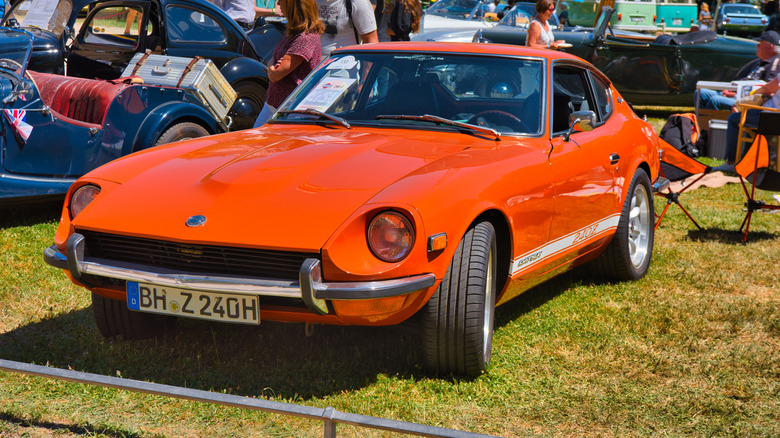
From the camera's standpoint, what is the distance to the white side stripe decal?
378 cm

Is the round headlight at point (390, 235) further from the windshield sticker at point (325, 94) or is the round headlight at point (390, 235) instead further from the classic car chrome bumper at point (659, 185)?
the classic car chrome bumper at point (659, 185)

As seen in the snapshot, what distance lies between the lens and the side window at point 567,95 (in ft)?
14.8

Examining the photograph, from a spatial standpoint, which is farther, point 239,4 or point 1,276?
point 239,4

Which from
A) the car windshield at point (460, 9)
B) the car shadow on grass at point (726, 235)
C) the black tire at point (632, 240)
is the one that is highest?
the car windshield at point (460, 9)

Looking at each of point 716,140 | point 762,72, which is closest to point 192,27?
point 716,140

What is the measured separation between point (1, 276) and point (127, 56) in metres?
4.14

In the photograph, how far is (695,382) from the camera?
145 inches

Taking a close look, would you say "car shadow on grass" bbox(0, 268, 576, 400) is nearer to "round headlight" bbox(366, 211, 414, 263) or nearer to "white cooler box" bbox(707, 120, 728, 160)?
"round headlight" bbox(366, 211, 414, 263)

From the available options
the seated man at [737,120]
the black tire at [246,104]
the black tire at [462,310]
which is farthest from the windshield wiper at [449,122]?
the black tire at [246,104]

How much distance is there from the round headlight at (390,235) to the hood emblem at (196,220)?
0.65 m

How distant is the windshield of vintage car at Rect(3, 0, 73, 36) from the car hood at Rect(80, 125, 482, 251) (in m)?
4.88

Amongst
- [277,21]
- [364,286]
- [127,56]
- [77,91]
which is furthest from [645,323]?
[277,21]

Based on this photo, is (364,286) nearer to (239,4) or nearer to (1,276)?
(1,276)

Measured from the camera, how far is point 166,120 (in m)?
6.49
